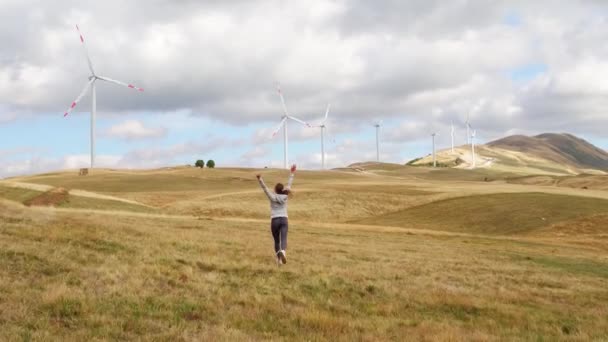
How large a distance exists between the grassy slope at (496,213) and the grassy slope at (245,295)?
122ft

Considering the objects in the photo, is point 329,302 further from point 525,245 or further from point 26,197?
point 26,197

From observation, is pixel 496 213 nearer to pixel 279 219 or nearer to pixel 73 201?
pixel 73 201

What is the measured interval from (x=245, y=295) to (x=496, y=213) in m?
54.0

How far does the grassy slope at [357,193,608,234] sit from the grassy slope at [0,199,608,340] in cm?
3720

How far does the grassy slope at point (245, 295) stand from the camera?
10.2 m

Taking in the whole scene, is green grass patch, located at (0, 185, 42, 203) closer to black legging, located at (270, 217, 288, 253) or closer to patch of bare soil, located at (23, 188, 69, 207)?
patch of bare soil, located at (23, 188, 69, 207)

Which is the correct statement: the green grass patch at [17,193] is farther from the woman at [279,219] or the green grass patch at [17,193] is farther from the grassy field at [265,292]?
the woman at [279,219]

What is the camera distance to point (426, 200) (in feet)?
253

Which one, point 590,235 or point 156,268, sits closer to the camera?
point 156,268

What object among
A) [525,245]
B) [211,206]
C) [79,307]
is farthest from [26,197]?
[79,307]

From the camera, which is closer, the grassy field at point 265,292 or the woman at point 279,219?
the grassy field at point 265,292

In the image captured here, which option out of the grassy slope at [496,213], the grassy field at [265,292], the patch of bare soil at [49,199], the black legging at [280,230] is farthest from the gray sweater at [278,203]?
the grassy slope at [496,213]

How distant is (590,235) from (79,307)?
164ft

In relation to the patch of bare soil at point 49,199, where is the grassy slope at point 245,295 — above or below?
below
